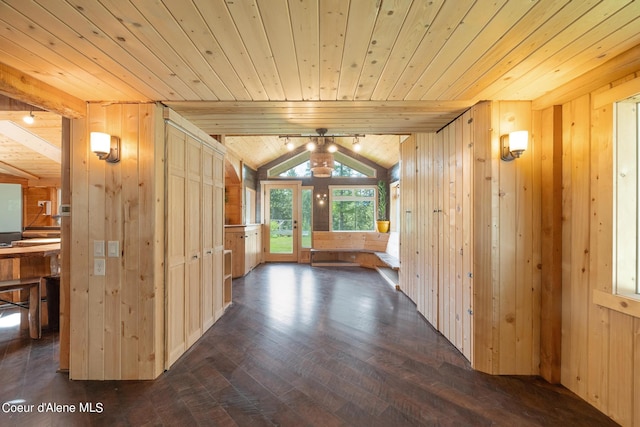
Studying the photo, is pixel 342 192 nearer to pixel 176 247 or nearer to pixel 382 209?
pixel 382 209

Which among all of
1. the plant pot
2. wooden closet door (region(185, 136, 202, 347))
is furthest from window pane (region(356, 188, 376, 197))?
wooden closet door (region(185, 136, 202, 347))

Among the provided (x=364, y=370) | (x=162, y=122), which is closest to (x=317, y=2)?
(x=162, y=122)

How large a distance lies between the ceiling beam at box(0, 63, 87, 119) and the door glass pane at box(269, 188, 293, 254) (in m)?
5.17

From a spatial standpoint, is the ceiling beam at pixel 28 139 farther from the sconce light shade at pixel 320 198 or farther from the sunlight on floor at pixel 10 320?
the sconce light shade at pixel 320 198

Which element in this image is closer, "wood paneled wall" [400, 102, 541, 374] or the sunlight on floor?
"wood paneled wall" [400, 102, 541, 374]

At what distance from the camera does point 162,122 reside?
219 cm

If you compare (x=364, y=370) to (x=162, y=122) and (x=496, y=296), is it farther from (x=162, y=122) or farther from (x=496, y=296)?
(x=162, y=122)

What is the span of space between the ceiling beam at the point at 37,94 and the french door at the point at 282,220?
5.15m

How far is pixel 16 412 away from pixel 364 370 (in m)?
2.54

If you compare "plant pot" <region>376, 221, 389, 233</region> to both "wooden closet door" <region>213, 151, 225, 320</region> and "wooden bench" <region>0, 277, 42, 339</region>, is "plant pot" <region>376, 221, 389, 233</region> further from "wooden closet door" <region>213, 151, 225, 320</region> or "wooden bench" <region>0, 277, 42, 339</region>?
"wooden bench" <region>0, 277, 42, 339</region>

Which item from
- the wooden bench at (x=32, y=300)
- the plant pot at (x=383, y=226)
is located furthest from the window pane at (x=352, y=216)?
the wooden bench at (x=32, y=300)

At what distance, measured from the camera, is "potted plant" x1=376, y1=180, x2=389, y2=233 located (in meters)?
6.64

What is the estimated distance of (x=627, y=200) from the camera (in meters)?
1.67

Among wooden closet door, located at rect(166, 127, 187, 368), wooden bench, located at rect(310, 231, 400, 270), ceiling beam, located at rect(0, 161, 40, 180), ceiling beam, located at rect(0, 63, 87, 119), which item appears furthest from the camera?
wooden bench, located at rect(310, 231, 400, 270)
